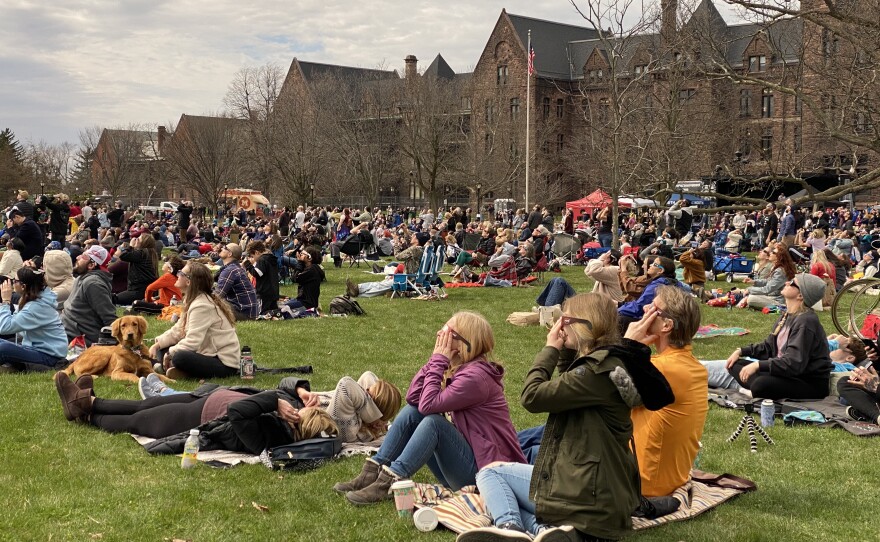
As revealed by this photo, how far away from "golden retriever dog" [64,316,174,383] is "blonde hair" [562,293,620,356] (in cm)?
599

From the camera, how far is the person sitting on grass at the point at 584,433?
187 inches

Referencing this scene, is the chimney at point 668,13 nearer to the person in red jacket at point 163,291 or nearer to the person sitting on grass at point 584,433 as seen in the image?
the person in red jacket at point 163,291

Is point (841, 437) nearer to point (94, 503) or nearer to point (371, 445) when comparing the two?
point (371, 445)

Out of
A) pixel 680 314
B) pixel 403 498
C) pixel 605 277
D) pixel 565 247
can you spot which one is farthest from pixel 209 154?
pixel 680 314

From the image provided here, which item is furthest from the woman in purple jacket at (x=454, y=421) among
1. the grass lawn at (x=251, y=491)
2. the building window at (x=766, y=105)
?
the building window at (x=766, y=105)

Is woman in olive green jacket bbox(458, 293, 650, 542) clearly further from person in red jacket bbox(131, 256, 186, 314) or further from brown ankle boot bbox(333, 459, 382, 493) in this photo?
person in red jacket bbox(131, 256, 186, 314)

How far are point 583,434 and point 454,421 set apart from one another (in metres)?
1.42

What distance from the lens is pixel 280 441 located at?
6.94m

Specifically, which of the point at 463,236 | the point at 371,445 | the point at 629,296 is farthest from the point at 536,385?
the point at 463,236

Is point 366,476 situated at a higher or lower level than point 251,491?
higher

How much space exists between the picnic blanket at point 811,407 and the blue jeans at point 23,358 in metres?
7.29

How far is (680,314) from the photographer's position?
5566 millimetres

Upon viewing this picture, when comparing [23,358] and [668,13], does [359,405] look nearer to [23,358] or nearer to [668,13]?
[23,358]

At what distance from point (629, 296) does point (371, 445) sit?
6.61m
